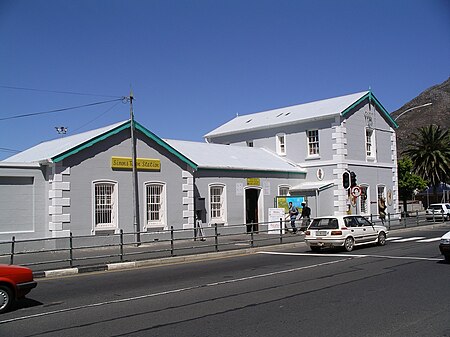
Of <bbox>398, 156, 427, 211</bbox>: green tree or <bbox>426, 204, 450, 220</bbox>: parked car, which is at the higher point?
<bbox>398, 156, 427, 211</bbox>: green tree

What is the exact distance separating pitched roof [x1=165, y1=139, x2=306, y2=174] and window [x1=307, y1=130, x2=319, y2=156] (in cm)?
134

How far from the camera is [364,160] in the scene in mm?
34281

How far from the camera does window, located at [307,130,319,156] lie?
33.2 m

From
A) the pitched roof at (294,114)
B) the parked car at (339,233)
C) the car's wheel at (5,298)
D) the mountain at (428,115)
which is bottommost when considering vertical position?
the car's wheel at (5,298)

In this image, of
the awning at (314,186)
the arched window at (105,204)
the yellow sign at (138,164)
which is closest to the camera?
the arched window at (105,204)

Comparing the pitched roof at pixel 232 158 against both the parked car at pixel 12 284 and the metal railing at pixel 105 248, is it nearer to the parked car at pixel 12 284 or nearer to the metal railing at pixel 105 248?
the metal railing at pixel 105 248

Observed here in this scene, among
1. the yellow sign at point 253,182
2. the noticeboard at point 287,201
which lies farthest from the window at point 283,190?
the yellow sign at point 253,182

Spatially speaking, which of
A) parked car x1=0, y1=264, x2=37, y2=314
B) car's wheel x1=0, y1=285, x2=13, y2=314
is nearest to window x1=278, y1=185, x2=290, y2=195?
parked car x1=0, y1=264, x2=37, y2=314

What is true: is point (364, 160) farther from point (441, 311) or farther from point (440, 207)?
point (441, 311)

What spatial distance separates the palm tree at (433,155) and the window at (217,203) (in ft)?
101

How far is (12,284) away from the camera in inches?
396

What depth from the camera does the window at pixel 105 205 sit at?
2209cm

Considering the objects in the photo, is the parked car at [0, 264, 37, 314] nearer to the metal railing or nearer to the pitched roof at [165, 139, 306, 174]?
the metal railing

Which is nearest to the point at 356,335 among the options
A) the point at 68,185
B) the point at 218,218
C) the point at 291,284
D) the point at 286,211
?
the point at 291,284
